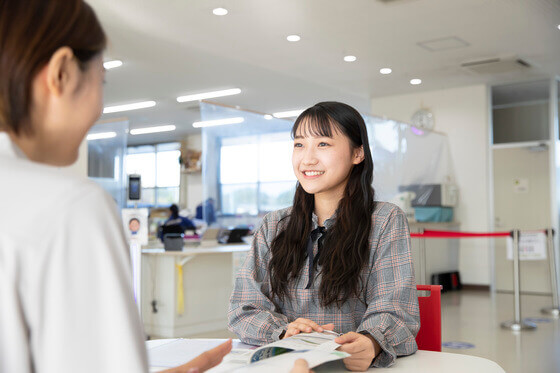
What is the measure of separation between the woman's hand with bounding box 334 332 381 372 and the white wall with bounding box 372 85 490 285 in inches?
313

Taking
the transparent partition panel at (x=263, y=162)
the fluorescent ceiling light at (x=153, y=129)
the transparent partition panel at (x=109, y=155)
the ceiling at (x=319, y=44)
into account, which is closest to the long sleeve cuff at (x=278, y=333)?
the ceiling at (x=319, y=44)

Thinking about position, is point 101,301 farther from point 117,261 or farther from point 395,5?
point 395,5

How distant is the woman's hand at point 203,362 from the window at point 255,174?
5914 millimetres

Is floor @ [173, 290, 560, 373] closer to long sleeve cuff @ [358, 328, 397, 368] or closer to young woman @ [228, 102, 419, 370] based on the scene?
young woman @ [228, 102, 419, 370]

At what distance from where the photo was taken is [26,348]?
1.55ft

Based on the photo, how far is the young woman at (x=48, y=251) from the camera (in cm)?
46

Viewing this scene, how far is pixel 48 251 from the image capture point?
46cm

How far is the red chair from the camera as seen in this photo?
5.14 feet

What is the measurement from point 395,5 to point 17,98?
17.0ft

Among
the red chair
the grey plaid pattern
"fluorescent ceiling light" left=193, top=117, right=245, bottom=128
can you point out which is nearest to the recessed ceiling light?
"fluorescent ceiling light" left=193, top=117, right=245, bottom=128

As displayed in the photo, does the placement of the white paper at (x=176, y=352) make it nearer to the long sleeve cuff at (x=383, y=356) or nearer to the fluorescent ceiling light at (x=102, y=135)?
the long sleeve cuff at (x=383, y=356)

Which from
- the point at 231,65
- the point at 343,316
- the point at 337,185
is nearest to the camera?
the point at 343,316

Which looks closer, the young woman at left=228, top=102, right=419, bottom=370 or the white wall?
the young woman at left=228, top=102, right=419, bottom=370

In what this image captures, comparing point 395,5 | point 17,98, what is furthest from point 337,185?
point 395,5
